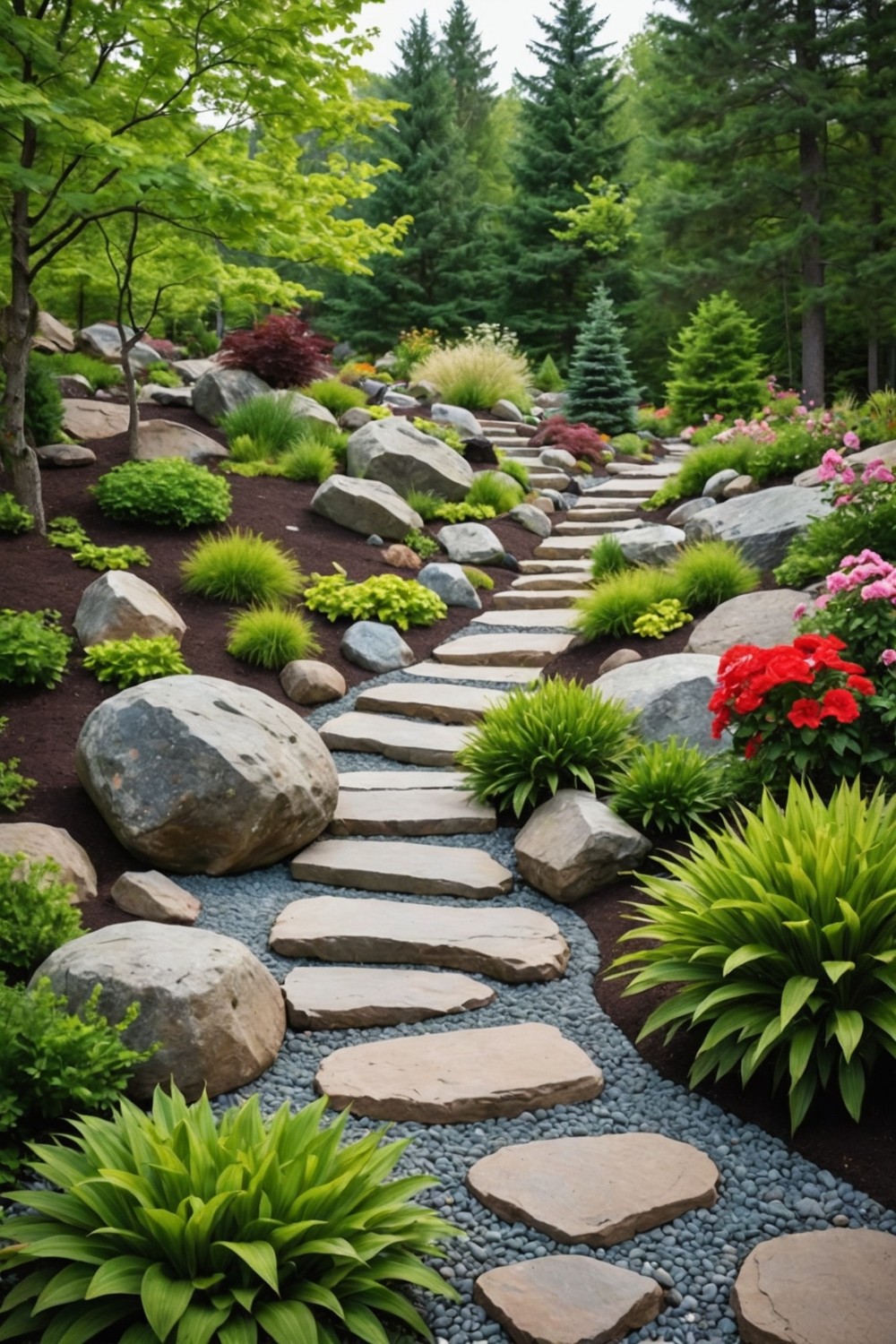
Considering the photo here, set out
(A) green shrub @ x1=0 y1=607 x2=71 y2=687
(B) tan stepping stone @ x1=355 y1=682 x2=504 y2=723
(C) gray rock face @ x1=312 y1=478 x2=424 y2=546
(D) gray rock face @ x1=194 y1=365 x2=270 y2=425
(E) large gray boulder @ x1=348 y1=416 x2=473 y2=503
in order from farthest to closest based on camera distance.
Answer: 1. (D) gray rock face @ x1=194 y1=365 x2=270 y2=425
2. (E) large gray boulder @ x1=348 y1=416 x2=473 y2=503
3. (C) gray rock face @ x1=312 y1=478 x2=424 y2=546
4. (B) tan stepping stone @ x1=355 y1=682 x2=504 y2=723
5. (A) green shrub @ x1=0 y1=607 x2=71 y2=687

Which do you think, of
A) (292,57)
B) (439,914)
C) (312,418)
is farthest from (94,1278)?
(312,418)

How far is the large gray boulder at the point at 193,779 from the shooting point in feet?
15.4

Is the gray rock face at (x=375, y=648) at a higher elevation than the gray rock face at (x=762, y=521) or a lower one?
lower

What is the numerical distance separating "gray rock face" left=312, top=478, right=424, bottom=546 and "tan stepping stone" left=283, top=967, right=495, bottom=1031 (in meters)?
6.34

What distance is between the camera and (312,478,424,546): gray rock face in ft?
33.1

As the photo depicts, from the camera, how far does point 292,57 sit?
23.0 feet

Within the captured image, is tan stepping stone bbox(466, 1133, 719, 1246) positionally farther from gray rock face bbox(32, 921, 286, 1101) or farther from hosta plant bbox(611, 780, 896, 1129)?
gray rock face bbox(32, 921, 286, 1101)

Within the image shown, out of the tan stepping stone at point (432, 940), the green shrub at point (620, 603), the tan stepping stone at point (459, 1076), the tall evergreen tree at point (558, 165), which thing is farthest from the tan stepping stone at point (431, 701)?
the tall evergreen tree at point (558, 165)

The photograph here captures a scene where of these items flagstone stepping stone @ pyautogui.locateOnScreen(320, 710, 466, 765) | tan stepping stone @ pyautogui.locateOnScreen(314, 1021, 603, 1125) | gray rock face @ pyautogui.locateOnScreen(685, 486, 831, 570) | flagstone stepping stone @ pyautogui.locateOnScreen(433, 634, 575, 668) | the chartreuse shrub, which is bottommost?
tan stepping stone @ pyautogui.locateOnScreen(314, 1021, 603, 1125)

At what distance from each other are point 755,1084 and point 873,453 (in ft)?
22.7

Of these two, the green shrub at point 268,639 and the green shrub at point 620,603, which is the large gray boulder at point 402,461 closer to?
the green shrub at point 620,603

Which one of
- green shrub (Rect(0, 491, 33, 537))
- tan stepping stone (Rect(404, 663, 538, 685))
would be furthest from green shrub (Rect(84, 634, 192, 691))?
tan stepping stone (Rect(404, 663, 538, 685))

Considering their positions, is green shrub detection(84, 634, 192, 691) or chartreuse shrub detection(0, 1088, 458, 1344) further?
green shrub detection(84, 634, 192, 691)

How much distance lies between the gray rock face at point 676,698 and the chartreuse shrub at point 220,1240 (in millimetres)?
3425
